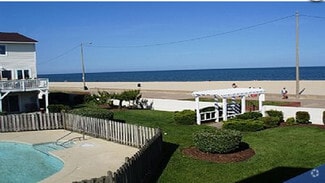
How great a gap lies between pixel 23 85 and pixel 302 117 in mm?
24388

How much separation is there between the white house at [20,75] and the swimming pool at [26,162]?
45.2ft

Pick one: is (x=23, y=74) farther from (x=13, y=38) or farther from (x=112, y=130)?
(x=112, y=130)

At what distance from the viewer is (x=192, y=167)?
14.2 metres

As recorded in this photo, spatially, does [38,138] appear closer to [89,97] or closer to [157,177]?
[157,177]

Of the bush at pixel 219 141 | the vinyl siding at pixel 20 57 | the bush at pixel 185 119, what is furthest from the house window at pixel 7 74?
the bush at pixel 219 141

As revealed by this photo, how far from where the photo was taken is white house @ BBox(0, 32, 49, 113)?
3428 centimetres

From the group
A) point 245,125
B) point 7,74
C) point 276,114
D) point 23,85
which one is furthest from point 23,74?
point 276,114

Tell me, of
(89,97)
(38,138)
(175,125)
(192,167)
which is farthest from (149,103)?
(192,167)

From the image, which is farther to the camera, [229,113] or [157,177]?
[229,113]

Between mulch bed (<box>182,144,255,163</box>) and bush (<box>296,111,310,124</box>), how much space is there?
27.4 feet

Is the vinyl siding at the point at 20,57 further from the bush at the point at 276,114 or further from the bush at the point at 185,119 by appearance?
the bush at the point at 276,114

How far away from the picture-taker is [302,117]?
920 inches

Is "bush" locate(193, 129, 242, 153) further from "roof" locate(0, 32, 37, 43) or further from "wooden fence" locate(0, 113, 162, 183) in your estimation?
"roof" locate(0, 32, 37, 43)

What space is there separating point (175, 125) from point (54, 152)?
Answer: 9.43m
